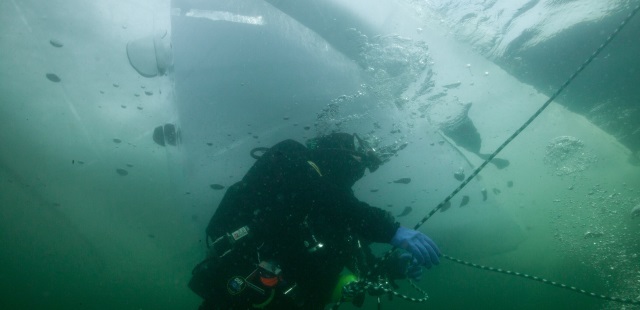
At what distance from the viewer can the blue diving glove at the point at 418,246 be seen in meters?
2.96

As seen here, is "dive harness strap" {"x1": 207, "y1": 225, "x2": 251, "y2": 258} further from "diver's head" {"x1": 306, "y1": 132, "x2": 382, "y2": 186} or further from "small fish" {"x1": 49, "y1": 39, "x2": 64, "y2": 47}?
"small fish" {"x1": 49, "y1": 39, "x2": 64, "y2": 47}

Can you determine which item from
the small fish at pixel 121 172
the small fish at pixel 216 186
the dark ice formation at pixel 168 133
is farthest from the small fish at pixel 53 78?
the small fish at pixel 121 172

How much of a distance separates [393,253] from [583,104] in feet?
51.6

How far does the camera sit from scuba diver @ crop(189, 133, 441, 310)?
2934 millimetres

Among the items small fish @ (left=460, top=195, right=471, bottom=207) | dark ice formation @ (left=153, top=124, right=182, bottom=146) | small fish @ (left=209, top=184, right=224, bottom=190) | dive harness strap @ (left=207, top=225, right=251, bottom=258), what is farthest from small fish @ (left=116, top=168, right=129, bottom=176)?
small fish @ (left=460, top=195, right=471, bottom=207)

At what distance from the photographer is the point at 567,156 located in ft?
71.6

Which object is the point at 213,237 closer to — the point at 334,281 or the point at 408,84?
the point at 334,281

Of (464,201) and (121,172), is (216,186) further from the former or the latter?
(464,201)

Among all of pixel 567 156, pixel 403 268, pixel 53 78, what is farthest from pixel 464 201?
pixel 53 78

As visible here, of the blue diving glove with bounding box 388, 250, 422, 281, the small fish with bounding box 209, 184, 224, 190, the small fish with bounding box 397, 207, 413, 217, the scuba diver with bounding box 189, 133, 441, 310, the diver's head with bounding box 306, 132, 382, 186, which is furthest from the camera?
the small fish with bounding box 397, 207, 413, 217

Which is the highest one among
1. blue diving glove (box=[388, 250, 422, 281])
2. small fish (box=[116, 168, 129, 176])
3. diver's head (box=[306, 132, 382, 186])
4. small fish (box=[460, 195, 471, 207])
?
diver's head (box=[306, 132, 382, 186])

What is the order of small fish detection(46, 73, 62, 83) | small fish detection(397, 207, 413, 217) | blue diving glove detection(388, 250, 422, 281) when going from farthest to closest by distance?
small fish detection(397, 207, 413, 217)
small fish detection(46, 73, 62, 83)
blue diving glove detection(388, 250, 422, 281)

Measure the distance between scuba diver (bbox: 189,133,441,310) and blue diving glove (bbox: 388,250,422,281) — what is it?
0.04 ft

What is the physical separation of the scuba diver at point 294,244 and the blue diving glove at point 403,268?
0.04ft
